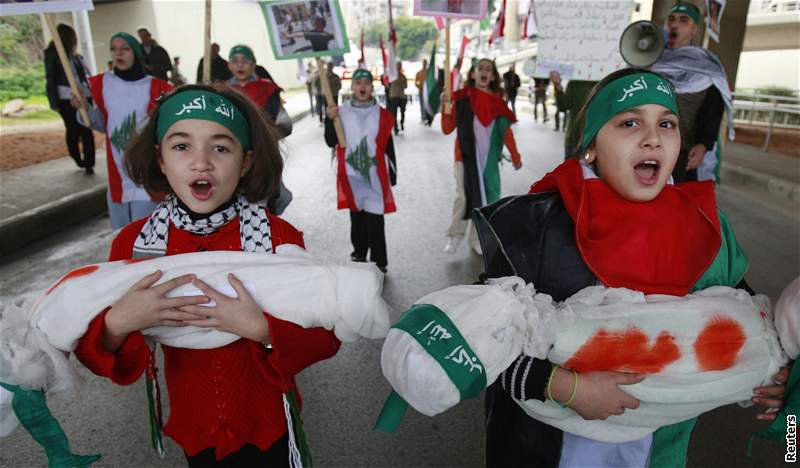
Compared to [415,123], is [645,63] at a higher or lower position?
higher

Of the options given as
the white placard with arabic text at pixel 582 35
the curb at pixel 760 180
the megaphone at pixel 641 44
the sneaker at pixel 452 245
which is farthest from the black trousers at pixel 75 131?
the curb at pixel 760 180

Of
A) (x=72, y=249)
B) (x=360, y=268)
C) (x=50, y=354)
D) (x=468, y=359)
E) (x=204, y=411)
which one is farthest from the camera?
(x=72, y=249)

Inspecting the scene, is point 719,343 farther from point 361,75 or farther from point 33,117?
point 33,117

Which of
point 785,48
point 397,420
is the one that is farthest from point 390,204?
point 785,48

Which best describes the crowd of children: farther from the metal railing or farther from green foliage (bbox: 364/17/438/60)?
green foliage (bbox: 364/17/438/60)

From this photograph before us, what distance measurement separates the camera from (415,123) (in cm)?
1919

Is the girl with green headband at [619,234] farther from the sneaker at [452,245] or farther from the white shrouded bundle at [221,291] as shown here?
the sneaker at [452,245]

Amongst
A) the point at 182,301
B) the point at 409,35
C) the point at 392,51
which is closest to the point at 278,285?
the point at 182,301

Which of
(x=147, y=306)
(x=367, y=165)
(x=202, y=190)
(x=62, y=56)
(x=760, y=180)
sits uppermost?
(x=62, y=56)

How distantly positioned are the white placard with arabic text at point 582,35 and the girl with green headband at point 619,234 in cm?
413

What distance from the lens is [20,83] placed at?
15953 millimetres

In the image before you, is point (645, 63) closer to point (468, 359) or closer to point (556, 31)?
point (556, 31)

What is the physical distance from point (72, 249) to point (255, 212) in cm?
514

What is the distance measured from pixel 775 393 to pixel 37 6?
378 cm
